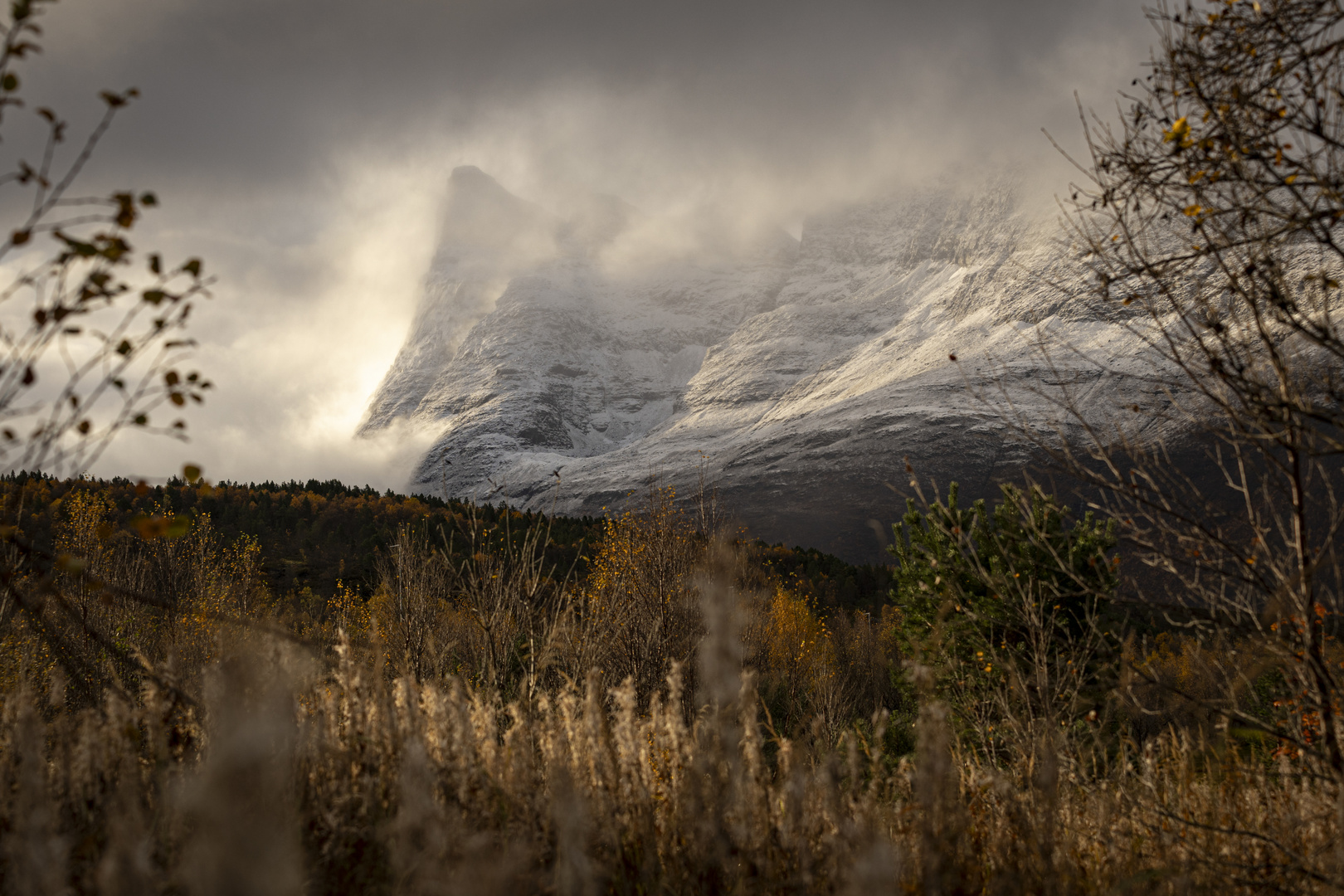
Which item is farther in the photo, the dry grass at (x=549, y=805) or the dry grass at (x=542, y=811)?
the dry grass at (x=542, y=811)

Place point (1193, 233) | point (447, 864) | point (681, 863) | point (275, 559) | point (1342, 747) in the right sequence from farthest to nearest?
point (275, 559)
point (1342, 747)
point (1193, 233)
point (681, 863)
point (447, 864)

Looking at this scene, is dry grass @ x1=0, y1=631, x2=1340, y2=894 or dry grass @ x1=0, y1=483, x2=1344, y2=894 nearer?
dry grass @ x1=0, y1=483, x2=1344, y2=894

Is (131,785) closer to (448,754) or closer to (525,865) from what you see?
(448,754)

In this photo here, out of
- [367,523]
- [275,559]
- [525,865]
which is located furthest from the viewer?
[367,523]

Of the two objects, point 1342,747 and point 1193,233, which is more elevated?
point 1193,233

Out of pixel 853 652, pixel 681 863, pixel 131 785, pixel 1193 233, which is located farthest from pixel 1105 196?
pixel 853 652

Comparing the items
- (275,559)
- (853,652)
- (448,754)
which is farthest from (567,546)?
(448,754)

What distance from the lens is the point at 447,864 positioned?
86.4 inches

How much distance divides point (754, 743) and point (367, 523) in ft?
121

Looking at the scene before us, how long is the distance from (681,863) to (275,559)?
3307 cm

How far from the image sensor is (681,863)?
8.82ft

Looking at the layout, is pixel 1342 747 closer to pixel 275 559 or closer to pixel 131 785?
pixel 131 785

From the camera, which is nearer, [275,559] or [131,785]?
[131,785]

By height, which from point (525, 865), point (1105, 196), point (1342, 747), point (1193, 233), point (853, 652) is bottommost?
point (853, 652)
